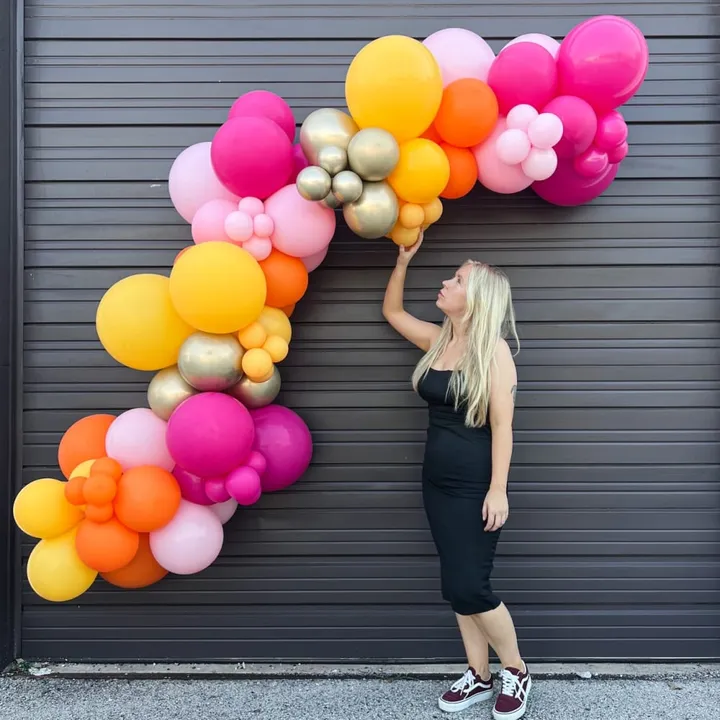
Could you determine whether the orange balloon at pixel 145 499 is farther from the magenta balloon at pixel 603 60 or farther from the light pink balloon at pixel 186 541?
the magenta balloon at pixel 603 60

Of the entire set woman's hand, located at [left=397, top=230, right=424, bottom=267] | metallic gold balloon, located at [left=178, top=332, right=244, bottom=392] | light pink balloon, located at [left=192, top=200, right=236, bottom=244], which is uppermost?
light pink balloon, located at [left=192, top=200, right=236, bottom=244]

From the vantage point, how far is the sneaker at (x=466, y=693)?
261 centimetres

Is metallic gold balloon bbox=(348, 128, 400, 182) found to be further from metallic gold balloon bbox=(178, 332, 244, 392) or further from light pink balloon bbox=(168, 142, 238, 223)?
metallic gold balloon bbox=(178, 332, 244, 392)

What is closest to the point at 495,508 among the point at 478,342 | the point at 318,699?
the point at 478,342

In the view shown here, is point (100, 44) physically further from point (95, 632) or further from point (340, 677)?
point (340, 677)

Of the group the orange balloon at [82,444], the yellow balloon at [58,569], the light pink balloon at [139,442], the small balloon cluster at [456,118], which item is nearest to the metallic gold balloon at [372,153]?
the small balloon cluster at [456,118]

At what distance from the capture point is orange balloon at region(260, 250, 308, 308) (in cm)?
249

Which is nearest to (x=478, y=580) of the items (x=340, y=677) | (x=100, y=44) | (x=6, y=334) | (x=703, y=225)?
(x=340, y=677)

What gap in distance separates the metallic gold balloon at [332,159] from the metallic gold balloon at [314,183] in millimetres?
24

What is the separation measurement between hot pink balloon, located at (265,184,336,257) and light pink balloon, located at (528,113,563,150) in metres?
0.83

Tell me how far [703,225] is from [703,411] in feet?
2.97

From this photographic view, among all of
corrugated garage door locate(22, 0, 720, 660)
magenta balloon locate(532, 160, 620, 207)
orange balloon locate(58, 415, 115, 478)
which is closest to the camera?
orange balloon locate(58, 415, 115, 478)

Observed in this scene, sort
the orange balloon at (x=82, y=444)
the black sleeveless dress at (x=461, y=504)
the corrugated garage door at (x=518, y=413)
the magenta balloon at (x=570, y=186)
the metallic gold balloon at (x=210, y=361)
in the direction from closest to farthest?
the metallic gold balloon at (x=210, y=361)
the black sleeveless dress at (x=461, y=504)
the orange balloon at (x=82, y=444)
the magenta balloon at (x=570, y=186)
the corrugated garage door at (x=518, y=413)

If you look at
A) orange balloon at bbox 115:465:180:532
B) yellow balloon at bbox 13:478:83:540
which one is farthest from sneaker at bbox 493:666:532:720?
yellow balloon at bbox 13:478:83:540
